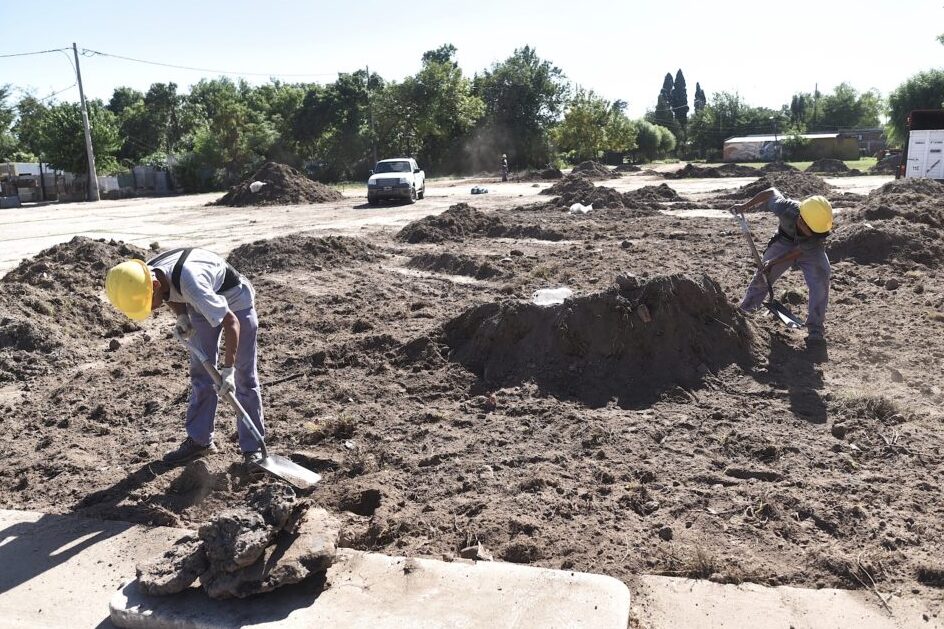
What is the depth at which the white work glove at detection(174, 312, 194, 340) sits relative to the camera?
482cm

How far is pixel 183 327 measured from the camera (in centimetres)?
482

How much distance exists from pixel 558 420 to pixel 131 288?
3116 mm

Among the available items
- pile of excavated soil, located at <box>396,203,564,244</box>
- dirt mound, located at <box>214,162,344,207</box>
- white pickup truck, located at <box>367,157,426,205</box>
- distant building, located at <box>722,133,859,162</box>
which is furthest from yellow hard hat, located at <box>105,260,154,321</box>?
distant building, located at <box>722,133,859,162</box>

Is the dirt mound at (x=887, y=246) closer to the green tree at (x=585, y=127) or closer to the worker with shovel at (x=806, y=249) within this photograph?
the worker with shovel at (x=806, y=249)

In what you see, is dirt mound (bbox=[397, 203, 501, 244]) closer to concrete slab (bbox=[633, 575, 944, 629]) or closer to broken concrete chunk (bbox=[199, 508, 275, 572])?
broken concrete chunk (bbox=[199, 508, 275, 572])

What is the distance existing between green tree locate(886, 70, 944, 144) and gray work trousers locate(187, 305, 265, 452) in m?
50.1

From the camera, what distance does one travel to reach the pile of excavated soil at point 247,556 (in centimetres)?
364

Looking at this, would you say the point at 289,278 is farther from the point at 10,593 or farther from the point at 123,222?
the point at 123,222

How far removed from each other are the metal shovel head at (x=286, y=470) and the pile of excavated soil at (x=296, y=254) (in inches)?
322

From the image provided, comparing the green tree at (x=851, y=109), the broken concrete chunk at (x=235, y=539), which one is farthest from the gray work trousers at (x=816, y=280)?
the green tree at (x=851, y=109)

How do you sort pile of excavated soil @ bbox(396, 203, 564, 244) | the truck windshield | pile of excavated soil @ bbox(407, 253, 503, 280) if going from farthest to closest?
the truck windshield → pile of excavated soil @ bbox(396, 203, 564, 244) → pile of excavated soil @ bbox(407, 253, 503, 280)

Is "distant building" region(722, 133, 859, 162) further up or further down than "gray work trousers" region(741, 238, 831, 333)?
further up

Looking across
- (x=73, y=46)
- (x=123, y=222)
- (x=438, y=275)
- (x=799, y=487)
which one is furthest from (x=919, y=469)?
(x=73, y=46)

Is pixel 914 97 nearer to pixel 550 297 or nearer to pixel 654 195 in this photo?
pixel 654 195
